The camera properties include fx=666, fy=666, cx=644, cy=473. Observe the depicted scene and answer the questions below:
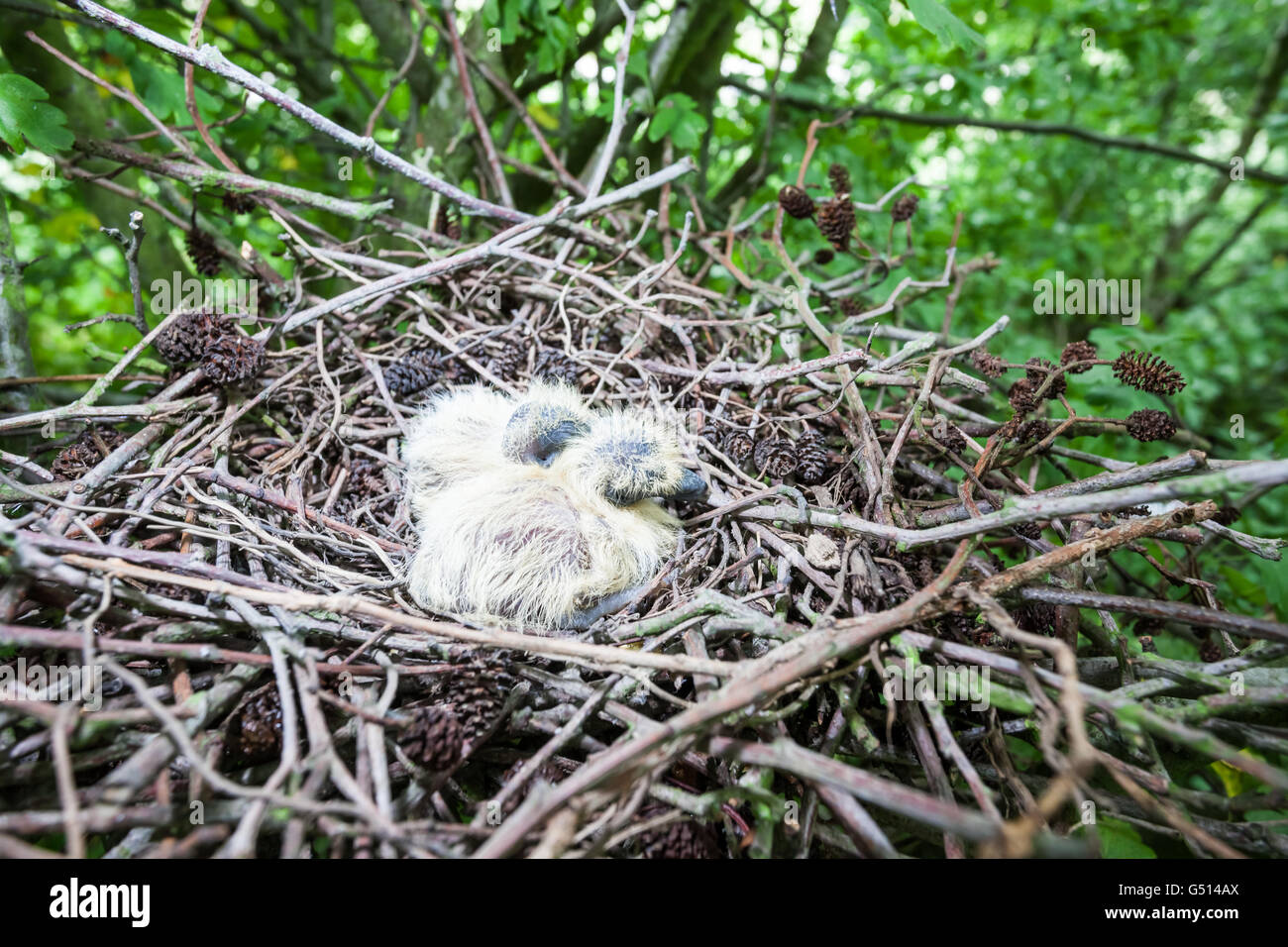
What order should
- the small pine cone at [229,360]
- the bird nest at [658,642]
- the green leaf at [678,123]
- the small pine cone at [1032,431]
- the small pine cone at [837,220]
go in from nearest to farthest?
the bird nest at [658,642] < the small pine cone at [1032,431] < the small pine cone at [229,360] < the small pine cone at [837,220] < the green leaf at [678,123]

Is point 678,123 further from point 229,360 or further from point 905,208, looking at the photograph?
point 229,360

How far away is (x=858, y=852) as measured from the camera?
0.95 meters

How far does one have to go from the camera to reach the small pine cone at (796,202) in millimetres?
1940

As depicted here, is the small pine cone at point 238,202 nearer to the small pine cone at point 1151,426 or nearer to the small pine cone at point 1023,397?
the small pine cone at point 1023,397

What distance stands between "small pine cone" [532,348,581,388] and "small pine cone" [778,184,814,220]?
0.77 m

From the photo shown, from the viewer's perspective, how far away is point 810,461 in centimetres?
150

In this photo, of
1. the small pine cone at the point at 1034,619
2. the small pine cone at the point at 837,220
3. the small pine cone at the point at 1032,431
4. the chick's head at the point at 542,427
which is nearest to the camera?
the small pine cone at the point at 1034,619

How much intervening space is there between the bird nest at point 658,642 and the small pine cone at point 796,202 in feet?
1.14

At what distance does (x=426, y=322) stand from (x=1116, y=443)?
2241mm

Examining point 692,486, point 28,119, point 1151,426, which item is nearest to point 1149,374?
point 1151,426

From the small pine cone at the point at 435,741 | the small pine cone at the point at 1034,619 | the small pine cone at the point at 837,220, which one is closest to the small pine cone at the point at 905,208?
the small pine cone at the point at 837,220

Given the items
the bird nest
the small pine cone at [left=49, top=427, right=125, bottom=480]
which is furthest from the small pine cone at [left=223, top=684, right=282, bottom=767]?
the small pine cone at [left=49, top=427, right=125, bottom=480]

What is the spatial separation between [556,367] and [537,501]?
455mm

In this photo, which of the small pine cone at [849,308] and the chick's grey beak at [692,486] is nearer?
the chick's grey beak at [692,486]
